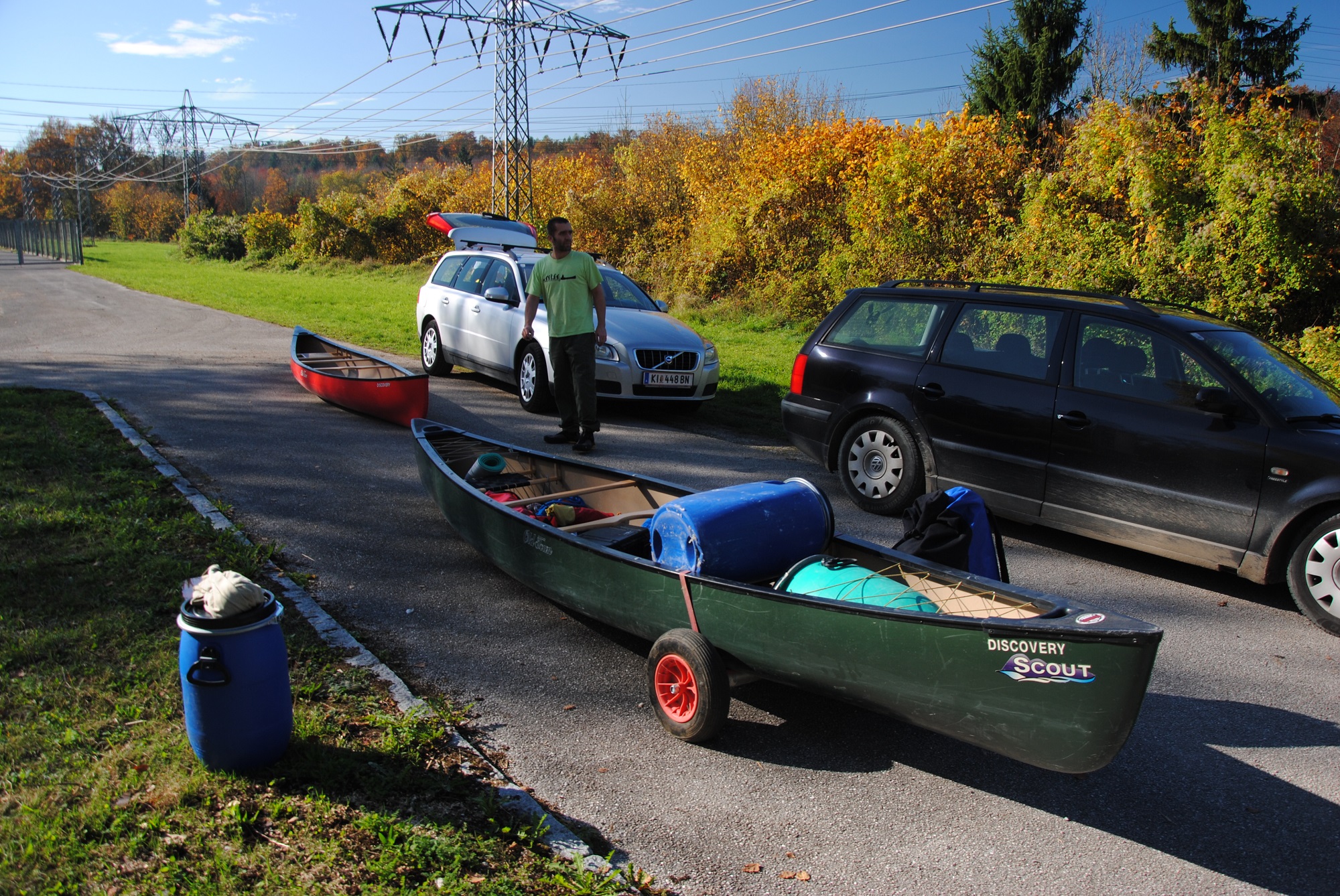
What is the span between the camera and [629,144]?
32469mm

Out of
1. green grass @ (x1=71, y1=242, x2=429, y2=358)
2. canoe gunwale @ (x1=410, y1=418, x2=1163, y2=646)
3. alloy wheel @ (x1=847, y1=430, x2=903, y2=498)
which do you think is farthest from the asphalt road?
green grass @ (x1=71, y1=242, x2=429, y2=358)

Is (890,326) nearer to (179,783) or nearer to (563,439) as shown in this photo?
(563,439)

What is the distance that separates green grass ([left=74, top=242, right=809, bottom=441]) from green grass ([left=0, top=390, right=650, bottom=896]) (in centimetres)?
644

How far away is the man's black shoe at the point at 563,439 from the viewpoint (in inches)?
342

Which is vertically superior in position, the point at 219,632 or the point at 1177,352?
the point at 1177,352

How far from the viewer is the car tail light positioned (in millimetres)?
7504

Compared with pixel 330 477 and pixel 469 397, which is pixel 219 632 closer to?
pixel 330 477

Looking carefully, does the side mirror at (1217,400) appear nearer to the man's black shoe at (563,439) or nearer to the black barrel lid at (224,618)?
the black barrel lid at (224,618)

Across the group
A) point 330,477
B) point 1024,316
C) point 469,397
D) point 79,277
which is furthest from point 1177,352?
point 79,277

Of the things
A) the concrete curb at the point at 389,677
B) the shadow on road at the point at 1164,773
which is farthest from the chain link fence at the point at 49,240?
the shadow on road at the point at 1164,773

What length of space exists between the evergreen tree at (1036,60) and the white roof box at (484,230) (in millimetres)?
17009

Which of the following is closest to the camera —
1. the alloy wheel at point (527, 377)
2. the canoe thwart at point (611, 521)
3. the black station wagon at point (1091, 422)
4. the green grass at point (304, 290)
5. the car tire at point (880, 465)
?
the canoe thwart at point (611, 521)

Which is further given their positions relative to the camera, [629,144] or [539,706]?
[629,144]

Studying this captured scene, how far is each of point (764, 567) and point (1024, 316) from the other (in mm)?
3415
